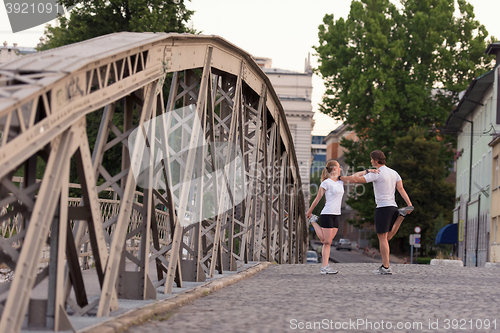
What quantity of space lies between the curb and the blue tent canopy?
118ft

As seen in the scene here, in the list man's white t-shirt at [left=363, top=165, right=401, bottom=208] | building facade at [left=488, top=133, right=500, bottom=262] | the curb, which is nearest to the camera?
the curb

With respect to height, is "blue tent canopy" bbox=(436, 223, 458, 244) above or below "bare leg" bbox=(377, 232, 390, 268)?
above

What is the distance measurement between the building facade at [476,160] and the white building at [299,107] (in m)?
25.5

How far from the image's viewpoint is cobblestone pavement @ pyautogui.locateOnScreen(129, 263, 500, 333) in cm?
572

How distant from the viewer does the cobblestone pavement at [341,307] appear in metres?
5.72

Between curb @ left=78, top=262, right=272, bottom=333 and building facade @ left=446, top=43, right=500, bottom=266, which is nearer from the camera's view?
curb @ left=78, top=262, right=272, bottom=333

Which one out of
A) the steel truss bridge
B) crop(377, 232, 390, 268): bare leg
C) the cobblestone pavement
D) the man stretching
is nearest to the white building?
the man stretching

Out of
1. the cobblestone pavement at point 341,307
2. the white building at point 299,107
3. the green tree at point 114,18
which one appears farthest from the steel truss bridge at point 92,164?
the white building at point 299,107

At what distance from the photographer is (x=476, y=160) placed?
42938mm

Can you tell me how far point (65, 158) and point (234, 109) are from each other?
5699mm

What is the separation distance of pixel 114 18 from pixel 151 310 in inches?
994

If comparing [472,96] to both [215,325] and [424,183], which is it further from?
[215,325]

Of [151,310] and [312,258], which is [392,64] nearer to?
[312,258]

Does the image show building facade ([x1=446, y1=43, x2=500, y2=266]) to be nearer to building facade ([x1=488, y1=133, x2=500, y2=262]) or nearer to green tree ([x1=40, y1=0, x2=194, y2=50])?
building facade ([x1=488, y1=133, x2=500, y2=262])
